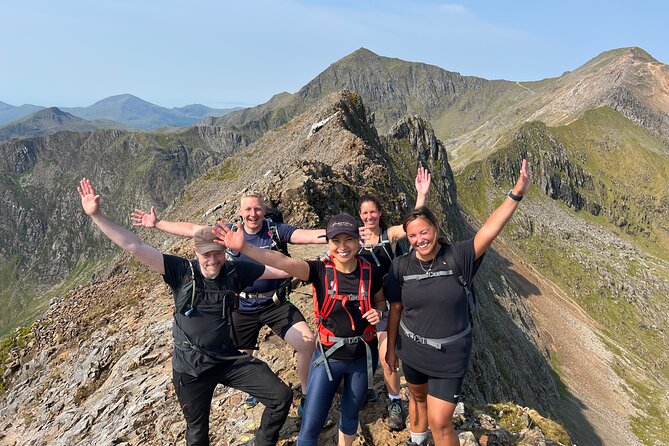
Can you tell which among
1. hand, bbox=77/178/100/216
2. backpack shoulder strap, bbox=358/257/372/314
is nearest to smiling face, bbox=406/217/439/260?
backpack shoulder strap, bbox=358/257/372/314

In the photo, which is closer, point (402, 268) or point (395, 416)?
point (402, 268)

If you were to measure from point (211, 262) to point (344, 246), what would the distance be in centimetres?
220

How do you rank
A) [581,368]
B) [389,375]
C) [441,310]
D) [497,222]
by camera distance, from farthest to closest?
[581,368] < [389,375] < [441,310] < [497,222]

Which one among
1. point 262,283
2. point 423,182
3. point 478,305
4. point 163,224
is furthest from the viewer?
point 478,305

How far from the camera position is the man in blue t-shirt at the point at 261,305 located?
8.29 metres

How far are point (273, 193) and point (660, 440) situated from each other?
70.2 metres

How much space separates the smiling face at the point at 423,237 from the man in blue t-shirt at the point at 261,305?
110 inches

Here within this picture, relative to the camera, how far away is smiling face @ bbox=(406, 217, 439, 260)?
21.3 ft

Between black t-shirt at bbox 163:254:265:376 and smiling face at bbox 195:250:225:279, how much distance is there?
0.33 feet

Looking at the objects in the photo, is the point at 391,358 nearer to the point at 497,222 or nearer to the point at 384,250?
the point at 384,250

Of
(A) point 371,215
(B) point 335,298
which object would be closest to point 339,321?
(B) point 335,298

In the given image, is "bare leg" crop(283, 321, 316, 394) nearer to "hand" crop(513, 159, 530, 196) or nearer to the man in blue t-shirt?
the man in blue t-shirt

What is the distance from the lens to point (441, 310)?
6.41 meters

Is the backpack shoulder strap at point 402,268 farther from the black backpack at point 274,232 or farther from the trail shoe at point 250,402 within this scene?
the trail shoe at point 250,402
